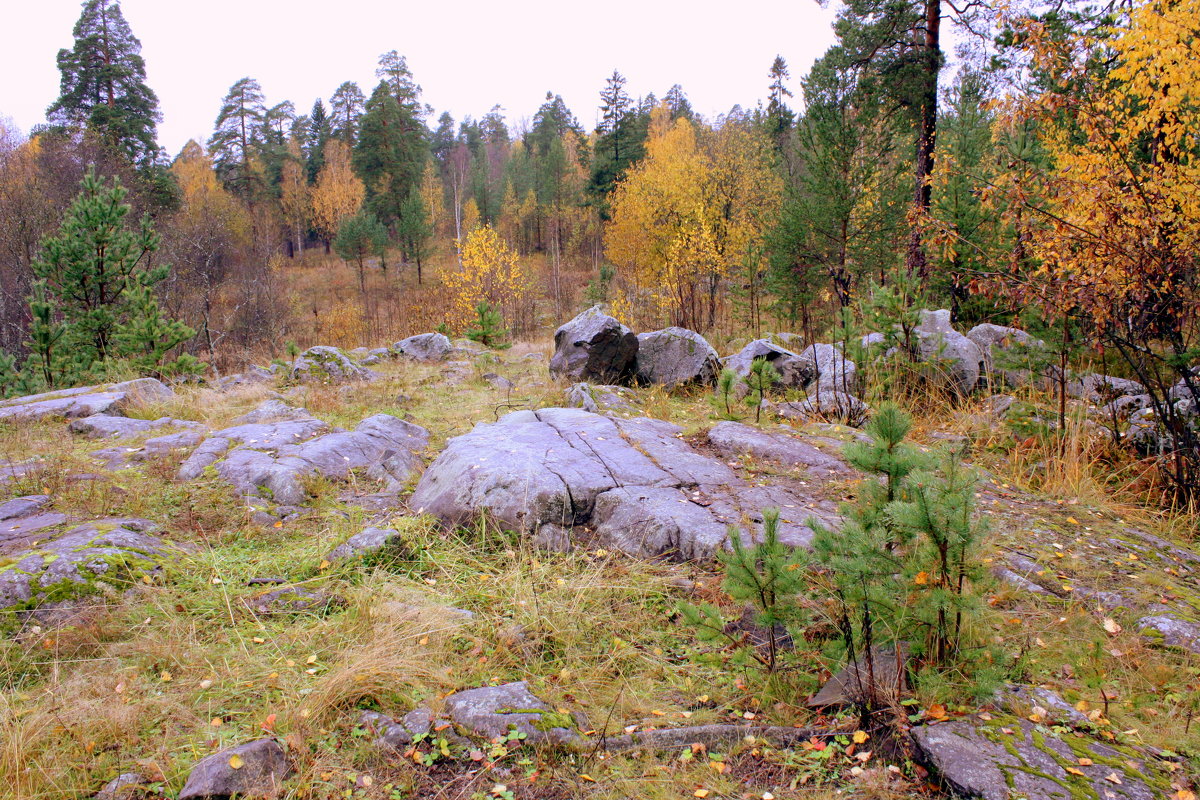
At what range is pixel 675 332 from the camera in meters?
9.68

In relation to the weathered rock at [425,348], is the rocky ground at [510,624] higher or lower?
lower

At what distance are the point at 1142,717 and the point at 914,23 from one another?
1316cm

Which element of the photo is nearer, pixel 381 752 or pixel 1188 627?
pixel 381 752

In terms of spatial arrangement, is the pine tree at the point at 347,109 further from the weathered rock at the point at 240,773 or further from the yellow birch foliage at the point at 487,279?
the weathered rock at the point at 240,773

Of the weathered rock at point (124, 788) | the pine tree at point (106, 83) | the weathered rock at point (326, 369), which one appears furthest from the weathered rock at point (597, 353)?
the pine tree at point (106, 83)

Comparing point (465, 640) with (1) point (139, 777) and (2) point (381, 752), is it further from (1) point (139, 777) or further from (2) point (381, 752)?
(1) point (139, 777)

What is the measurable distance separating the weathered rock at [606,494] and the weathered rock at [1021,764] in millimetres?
1400

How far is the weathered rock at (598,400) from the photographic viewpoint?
22.5 ft

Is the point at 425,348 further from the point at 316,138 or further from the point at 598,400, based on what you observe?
the point at 316,138

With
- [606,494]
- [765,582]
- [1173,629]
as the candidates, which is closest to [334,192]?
[606,494]

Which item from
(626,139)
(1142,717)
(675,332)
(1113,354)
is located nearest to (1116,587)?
(1142,717)

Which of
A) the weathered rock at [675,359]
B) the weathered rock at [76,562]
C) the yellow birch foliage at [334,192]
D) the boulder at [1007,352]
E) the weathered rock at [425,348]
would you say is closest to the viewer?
the weathered rock at [76,562]

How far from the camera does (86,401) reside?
7086mm

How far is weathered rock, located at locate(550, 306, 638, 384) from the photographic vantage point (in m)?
9.33
